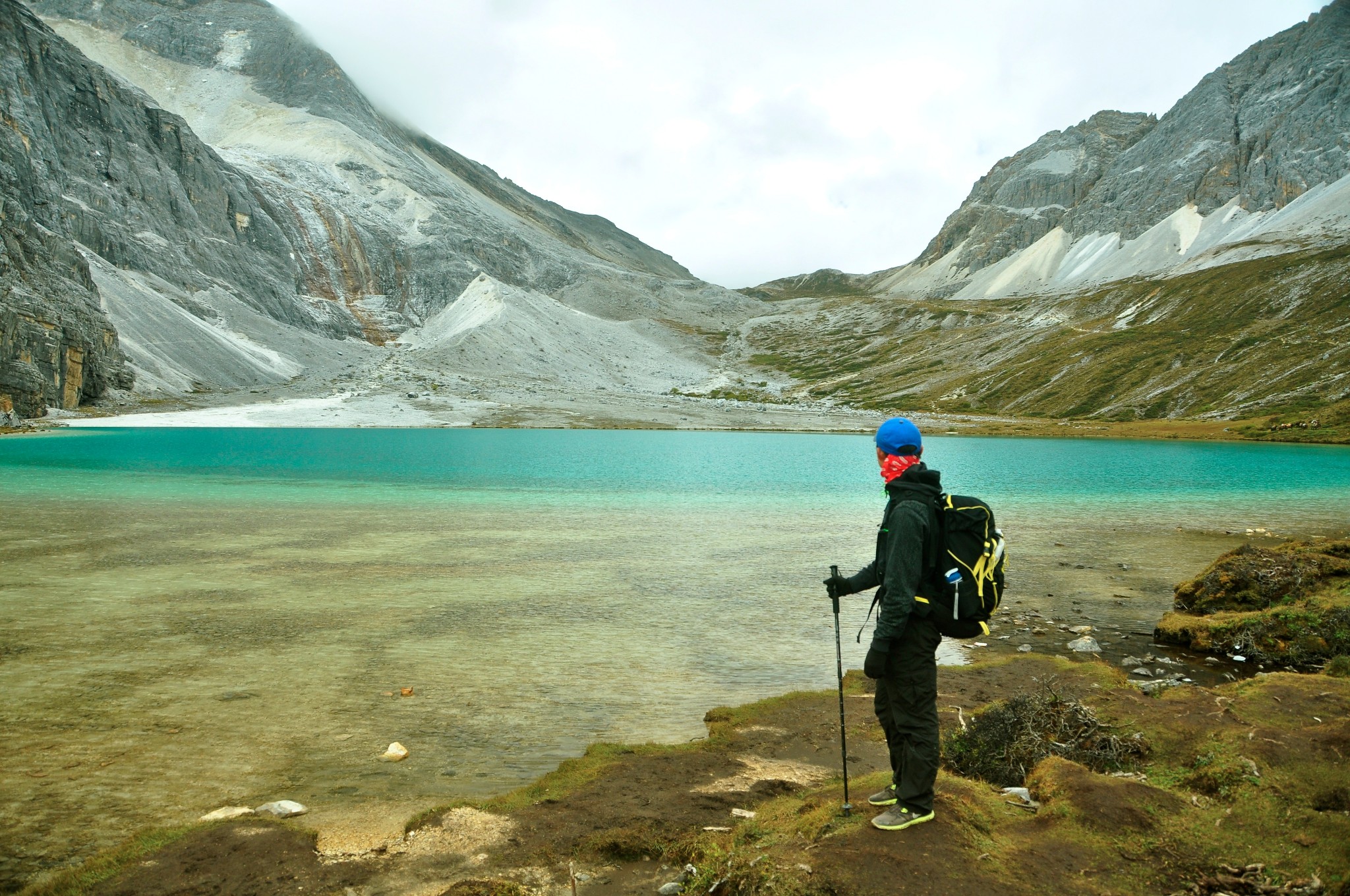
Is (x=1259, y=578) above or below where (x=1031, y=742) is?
above

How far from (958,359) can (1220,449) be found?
95543mm

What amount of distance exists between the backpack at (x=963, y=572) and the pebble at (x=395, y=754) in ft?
22.1

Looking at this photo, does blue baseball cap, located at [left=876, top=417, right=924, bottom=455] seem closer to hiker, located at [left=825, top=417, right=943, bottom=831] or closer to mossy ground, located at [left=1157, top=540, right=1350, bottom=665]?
hiker, located at [left=825, top=417, right=943, bottom=831]

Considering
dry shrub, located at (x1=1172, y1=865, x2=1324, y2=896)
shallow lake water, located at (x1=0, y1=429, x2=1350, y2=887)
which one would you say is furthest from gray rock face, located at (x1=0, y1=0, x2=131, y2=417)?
dry shrub, located at (x1=1172, y1=865, x2=1324, y2=896)

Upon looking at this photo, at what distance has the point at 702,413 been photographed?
131375 mm

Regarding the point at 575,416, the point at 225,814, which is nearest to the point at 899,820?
the point at 225,814

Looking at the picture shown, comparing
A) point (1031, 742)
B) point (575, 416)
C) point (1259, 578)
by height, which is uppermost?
point (575, 416)

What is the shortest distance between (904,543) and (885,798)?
2.36 metres

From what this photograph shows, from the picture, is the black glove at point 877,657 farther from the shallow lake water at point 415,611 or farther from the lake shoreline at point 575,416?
the lake shoreline at point 575,416

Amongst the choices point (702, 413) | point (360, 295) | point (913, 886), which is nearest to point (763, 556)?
point (913, 886)

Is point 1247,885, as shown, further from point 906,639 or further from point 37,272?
point 37,272

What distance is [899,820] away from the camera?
6.50 meters

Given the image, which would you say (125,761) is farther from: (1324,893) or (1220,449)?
(1220,449)

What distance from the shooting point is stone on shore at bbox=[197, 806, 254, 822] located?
790cm
